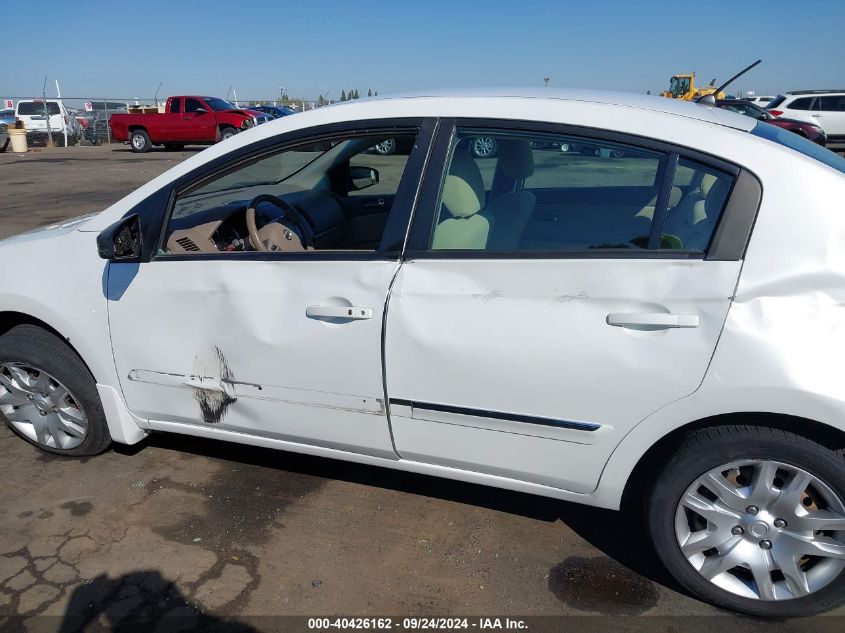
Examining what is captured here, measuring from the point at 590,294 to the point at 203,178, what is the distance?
62.8 inches

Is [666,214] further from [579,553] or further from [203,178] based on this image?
[203,178]

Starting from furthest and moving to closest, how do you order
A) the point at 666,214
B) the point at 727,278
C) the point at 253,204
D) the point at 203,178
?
the point at 253,204 → the point at 203,178 → the point at 666,214 → the point at 727,278

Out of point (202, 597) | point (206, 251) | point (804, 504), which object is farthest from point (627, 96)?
point (202, 597)

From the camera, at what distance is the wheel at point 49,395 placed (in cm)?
312

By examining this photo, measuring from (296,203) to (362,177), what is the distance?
1.95ft

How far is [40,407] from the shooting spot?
10.8ft

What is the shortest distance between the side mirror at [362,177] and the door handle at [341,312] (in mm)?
1336

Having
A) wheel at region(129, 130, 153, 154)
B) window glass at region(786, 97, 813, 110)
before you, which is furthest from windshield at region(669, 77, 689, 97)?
wheel at region(129, 130, 153, 154)

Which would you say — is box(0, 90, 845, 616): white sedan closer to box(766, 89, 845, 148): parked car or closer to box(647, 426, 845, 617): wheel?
box(647, 426, 845, 617): wheel

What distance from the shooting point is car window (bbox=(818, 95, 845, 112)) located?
19.9m

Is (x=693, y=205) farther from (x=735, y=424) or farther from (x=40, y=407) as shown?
(x=40, y=407)

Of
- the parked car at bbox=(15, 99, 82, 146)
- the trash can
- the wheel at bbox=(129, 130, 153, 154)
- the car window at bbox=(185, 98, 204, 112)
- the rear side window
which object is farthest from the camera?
the rear side window

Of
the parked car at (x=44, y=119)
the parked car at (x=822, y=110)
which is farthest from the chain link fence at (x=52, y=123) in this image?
the parked car at (x=822, y=110)

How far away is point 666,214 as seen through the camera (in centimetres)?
223
